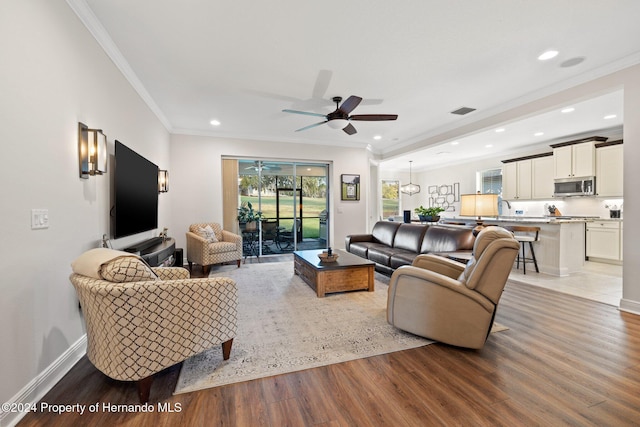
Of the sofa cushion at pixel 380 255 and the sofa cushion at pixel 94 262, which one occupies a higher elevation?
the sofa cushion at pixel 94 262

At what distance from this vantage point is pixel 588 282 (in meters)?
4.23

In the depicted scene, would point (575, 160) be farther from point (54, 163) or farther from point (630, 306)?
point (54, 163)

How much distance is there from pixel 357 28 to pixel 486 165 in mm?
7726

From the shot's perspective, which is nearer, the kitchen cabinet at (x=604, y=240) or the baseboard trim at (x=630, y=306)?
the baseboard trim at (x=630, y=306)

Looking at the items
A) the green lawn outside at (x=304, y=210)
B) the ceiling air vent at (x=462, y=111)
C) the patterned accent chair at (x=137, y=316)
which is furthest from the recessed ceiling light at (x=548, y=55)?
the green lawn outside at (x=304, y=210)

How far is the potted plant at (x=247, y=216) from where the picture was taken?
6262mm

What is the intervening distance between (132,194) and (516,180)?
27.7 ft

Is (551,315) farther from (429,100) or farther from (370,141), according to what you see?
(370,141)

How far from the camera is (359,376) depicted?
1.93 m

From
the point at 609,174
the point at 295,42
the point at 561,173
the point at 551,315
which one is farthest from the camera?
the point at 561,173

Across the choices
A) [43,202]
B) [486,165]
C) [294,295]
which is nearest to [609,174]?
[486,165]

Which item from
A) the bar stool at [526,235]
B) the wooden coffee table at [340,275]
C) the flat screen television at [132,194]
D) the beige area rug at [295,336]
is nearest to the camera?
the beige area rug at [295,336]

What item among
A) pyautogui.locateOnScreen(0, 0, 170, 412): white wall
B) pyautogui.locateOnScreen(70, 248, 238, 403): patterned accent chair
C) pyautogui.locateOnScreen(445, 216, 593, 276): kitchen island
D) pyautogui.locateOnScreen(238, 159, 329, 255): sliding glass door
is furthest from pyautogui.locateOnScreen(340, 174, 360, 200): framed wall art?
pyautogui.locateOnScreen(70, 248, 238, 403): patterned accent chair

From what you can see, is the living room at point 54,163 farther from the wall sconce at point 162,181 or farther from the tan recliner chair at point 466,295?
the tan recliner chair at point 466,295
